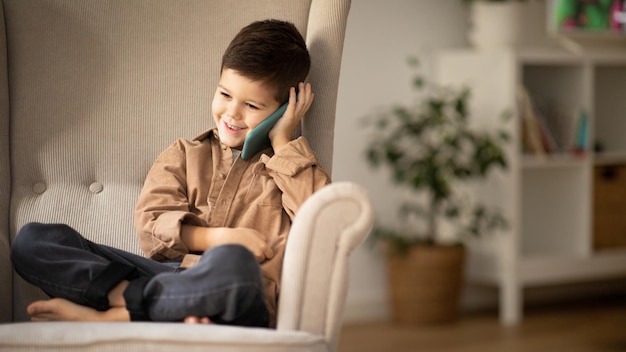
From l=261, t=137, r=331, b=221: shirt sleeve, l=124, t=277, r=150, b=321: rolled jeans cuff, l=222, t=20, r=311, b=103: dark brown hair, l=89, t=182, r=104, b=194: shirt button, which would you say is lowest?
l=124, t=277, r=150, b=321: rolled jeans cuff

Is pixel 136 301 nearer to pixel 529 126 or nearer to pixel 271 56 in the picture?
pixel 271 56

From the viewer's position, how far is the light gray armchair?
5.87 ft

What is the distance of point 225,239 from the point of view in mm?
1542

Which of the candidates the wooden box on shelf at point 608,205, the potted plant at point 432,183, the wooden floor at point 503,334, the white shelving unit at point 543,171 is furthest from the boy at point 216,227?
the wooden box on shelf at point 608,205

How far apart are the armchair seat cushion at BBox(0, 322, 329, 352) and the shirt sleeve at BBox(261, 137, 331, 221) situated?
34 centimetres

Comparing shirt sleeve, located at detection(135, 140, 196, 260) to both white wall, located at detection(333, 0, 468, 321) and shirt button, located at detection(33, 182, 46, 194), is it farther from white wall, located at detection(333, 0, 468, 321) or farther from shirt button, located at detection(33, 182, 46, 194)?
white wall, located at detection(333, 0, 468, 321)

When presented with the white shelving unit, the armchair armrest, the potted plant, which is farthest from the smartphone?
the white shelving unit

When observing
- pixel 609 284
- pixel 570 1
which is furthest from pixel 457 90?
pixel 609 284

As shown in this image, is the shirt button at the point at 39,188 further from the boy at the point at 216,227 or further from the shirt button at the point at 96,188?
the boy at the point at 216,227

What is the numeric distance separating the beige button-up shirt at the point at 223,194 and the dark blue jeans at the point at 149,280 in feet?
0.30

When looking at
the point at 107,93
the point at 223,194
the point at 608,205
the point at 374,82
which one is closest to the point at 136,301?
the point at 223,194

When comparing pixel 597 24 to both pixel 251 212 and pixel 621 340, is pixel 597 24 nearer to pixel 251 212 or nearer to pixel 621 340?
pixel 621 340

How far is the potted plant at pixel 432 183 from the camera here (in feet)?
10.7

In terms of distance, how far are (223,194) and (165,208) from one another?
11 centimetres
